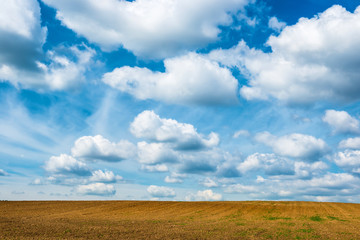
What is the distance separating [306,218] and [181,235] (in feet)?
105

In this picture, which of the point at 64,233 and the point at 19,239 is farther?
the point at 64,233

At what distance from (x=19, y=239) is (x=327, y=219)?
49.0m

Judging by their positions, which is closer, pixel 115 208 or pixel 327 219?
pixel 327 219

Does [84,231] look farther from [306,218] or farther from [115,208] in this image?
[306,218]

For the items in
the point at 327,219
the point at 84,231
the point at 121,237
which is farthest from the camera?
the point at 327,219

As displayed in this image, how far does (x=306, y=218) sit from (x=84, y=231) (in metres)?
39.6

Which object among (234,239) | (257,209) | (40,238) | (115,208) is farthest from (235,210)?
(40,238)

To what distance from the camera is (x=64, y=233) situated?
31625 millimetres

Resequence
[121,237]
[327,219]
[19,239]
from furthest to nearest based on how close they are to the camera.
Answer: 1. [327,219]
2. [121,237]
3. [19,239]

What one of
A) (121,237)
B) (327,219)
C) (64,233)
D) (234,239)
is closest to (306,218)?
(327,219)

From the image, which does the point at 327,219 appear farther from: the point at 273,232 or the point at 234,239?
the point at 234,239

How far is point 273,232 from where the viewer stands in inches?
1432

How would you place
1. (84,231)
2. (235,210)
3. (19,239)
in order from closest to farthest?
1. (19,239)
2. (84,231)
3. (235,210)

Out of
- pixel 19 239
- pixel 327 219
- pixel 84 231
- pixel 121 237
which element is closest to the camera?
pixel 19 239
